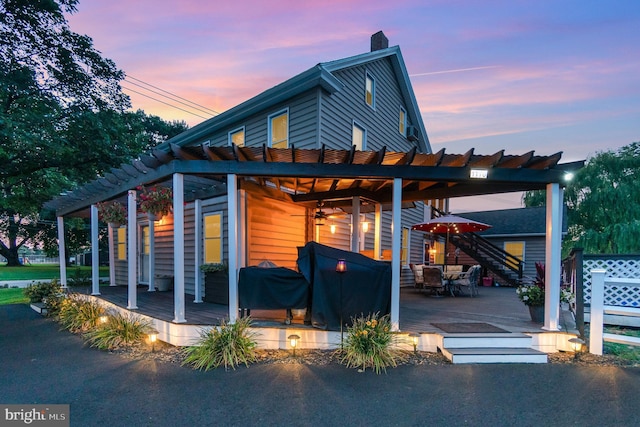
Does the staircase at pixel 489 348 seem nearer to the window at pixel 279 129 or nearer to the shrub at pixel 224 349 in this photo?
the shrub at pixel 224 349

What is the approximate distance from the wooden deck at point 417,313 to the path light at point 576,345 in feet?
1.31

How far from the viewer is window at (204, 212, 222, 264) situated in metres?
7.52

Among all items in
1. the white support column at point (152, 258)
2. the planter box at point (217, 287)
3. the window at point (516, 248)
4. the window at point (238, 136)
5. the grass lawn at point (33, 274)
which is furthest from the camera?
the grass lawn at point (33, 274)

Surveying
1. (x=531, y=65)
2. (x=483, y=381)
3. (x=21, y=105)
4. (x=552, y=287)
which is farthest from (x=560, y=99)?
(x=21, y=105)

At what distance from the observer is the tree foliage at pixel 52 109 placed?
1089 centimetres

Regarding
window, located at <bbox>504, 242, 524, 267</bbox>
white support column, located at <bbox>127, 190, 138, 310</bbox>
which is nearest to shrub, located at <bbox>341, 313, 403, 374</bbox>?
white support column, located at <bbox>127, 190, 138, 310</bbox>

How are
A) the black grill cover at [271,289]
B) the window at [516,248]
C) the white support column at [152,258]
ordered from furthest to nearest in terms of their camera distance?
the window at [516,248]
the white support column at [152,258]
the black grill cover at [271,289]

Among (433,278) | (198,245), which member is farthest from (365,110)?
(198,245)

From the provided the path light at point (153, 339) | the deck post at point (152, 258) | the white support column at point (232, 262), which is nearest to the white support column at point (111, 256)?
the deck post at point (152, 258)

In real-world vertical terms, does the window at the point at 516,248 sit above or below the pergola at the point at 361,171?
below

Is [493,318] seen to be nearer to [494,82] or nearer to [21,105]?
[494,82]

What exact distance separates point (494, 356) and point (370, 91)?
8.22 m

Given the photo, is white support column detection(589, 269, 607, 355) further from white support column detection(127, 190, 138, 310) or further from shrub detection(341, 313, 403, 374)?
white support column detection(127, 190, 138, 310)

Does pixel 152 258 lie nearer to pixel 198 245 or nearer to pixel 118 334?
pixel 198 245
